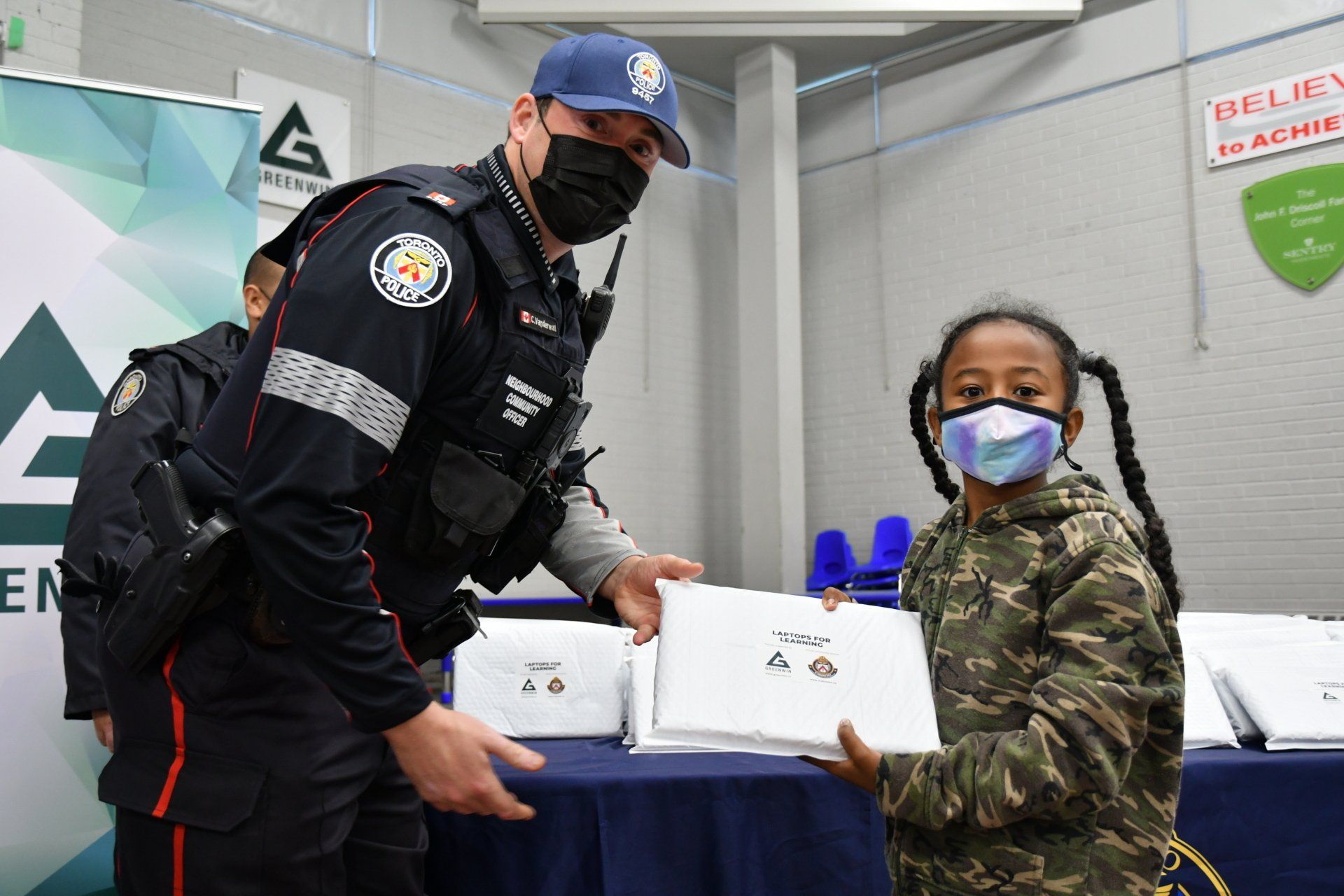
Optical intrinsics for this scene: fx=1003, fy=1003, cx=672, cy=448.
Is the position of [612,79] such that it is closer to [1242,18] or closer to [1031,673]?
[1031,673]

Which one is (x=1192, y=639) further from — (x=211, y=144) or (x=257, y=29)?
(x=257, y=29)

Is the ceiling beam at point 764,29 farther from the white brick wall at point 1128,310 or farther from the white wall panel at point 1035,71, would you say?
the white brick wall at point 1128,310

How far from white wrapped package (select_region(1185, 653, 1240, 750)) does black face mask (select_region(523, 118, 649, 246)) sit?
1.83 m

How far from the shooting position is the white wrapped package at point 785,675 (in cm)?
131

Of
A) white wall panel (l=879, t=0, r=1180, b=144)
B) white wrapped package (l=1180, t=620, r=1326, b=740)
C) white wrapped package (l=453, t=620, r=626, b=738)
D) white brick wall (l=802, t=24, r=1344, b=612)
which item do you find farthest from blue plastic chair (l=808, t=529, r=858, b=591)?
white wrapped package (l=453, t=620, r=626, b=738)

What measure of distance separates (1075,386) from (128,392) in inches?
76.8

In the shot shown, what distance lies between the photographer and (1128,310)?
6117 mm

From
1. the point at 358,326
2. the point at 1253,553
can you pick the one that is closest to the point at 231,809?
the point at 358,326

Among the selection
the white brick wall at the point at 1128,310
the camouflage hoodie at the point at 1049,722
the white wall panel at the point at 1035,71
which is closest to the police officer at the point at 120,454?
the camouflage hoodie at the point at 1049,722

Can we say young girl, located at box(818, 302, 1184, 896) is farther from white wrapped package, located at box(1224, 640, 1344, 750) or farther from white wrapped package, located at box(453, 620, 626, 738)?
white wrapped package, located at box(1224, 640, 1344, 750)

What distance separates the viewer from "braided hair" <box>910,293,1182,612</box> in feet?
4.90

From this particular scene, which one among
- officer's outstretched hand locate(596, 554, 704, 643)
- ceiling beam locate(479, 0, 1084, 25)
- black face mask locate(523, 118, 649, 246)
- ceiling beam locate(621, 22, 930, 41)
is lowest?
officer's outstretched hand locate(596, 554, 704, 643)

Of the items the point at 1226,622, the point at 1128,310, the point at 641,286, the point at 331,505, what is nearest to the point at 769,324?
the point at 641,286

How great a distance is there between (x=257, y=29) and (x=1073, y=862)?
5.73 m
